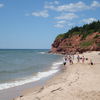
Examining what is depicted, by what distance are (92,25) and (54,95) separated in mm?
91402

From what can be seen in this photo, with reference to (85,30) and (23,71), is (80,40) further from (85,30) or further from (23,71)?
(23,71)

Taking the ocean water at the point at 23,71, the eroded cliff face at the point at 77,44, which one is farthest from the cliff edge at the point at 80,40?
the ocean water at the point at 23,71

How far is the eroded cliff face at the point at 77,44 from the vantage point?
7887cm

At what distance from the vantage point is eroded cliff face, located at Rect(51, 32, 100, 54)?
78.9 metres

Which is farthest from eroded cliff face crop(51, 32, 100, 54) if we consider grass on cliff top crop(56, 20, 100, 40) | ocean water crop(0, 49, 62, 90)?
ocean water crop(0, 49, 62, 90)

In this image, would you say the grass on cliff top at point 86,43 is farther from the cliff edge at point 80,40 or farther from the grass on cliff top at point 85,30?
the grass on cliff top at point 85,30

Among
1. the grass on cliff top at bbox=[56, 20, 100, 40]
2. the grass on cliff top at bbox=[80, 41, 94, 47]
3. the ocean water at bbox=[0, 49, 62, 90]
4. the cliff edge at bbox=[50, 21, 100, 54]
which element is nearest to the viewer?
the ocean water at bbox=[0, 49, 62, 90]

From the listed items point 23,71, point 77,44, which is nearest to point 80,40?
point 77,44

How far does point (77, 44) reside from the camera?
3531 inches

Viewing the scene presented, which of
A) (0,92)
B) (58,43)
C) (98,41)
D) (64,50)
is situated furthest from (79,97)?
(58,43)

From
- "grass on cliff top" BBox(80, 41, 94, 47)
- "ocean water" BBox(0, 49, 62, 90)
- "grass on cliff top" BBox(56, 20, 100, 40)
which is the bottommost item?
"ocean water" BBox(0, 49, 62, 90)

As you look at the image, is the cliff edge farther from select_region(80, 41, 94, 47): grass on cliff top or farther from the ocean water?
the ocean water

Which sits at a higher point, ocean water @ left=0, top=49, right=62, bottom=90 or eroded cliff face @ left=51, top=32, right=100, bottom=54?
eroded cliff face @ left=51, top=32, right=100, bottom=54

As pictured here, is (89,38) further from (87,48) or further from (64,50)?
(64,50)
